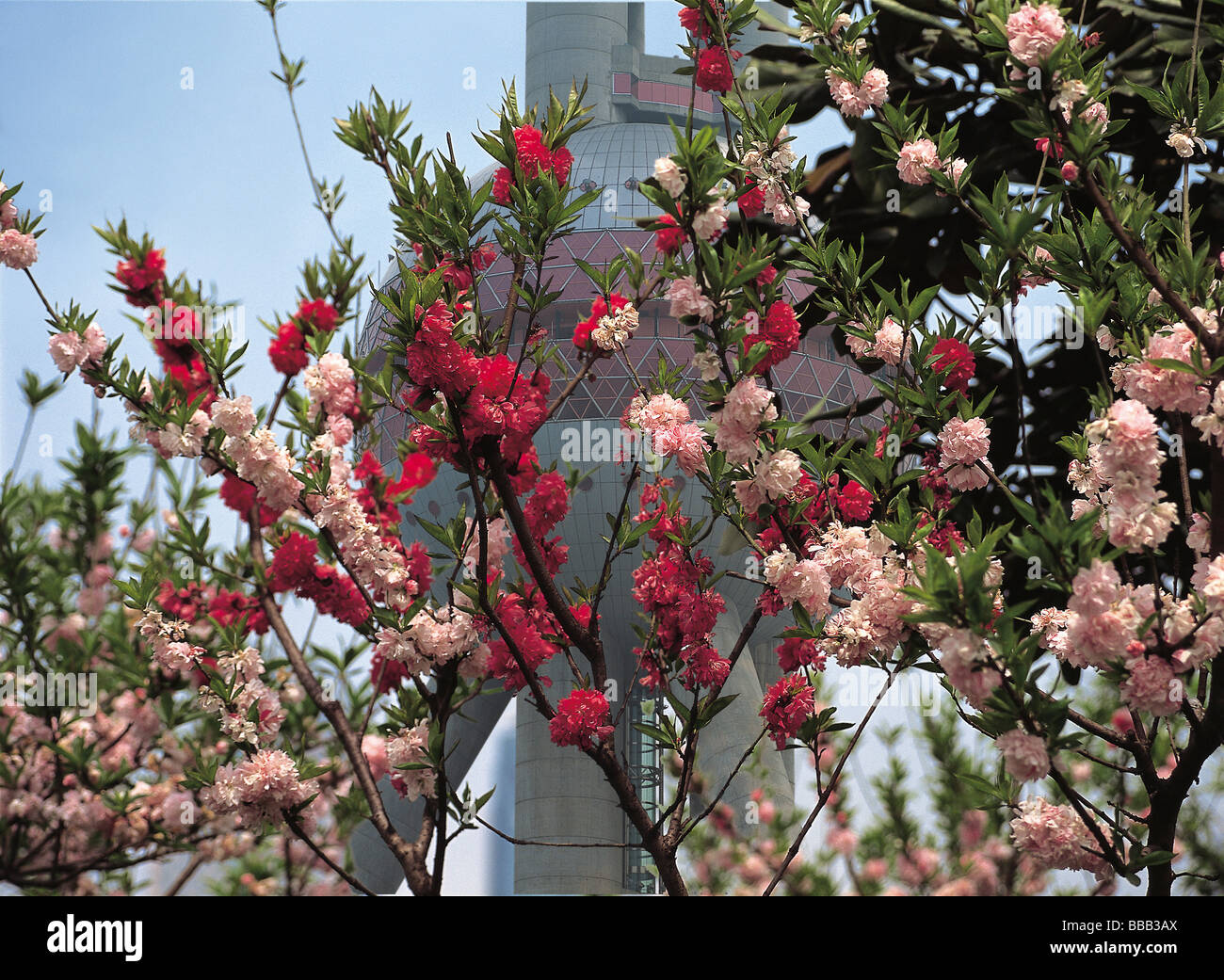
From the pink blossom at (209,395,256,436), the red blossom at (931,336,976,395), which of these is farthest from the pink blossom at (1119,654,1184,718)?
the pink blossom at (209,395,256,436)

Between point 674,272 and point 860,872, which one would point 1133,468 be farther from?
point 860,872

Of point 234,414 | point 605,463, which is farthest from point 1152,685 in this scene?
point 605,463

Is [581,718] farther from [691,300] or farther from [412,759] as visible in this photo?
[691,300]

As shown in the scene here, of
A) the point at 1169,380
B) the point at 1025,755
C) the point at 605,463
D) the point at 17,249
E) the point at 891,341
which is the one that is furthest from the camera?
the point at 605,463

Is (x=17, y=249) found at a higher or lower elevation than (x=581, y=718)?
higher

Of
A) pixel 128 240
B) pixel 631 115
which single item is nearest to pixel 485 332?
pixel 128 240

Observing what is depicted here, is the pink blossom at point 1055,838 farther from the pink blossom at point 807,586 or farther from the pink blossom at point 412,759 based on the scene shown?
the pink blossom at point 412,759

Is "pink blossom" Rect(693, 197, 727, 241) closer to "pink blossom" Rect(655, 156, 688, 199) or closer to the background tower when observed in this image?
"pink blossom" Rect(655, 156, 688, 199)
